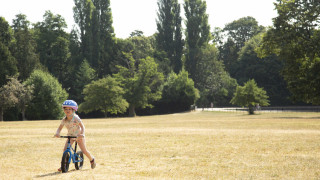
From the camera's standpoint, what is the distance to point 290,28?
113 ft

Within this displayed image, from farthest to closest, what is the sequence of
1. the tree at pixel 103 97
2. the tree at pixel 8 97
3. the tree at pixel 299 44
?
the tree at pixel 103 97
the tree at pixel 8 97
the tree at pixel 299 44

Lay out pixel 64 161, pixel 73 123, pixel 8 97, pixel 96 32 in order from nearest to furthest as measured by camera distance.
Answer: pixel 64 161 < pixel 73 123 < pixel 8 97 < pixel 96 32

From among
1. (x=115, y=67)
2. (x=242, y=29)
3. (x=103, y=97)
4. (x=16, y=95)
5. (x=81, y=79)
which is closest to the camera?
(x=16, y=95)

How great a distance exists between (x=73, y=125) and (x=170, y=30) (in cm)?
7472

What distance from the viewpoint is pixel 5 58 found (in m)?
61.7

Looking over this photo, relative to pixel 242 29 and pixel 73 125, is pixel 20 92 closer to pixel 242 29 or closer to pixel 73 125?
pixel 73 125

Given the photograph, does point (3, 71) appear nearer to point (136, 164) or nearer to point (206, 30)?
point (206, 30)

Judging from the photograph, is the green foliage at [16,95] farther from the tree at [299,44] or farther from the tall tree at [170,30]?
the tree at [299,44]

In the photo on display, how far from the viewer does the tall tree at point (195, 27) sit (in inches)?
3295

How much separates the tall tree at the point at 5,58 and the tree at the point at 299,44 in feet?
136

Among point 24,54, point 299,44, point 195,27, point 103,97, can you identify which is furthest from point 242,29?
point 299,44

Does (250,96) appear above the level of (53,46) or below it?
below

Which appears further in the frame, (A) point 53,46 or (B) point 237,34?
(B) point 237,34

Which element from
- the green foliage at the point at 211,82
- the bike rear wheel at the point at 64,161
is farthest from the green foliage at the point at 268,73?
the bike rear wheel at the point at 64,161
